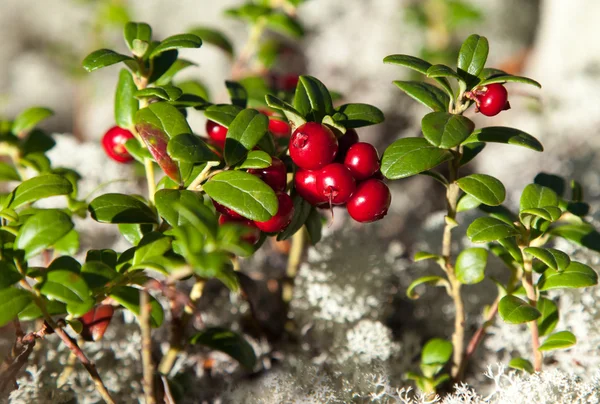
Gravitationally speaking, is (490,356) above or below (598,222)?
below

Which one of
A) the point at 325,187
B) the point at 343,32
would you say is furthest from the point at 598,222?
the point at 343,32

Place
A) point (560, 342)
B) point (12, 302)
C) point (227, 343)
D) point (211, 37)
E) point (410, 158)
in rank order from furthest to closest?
1. point (211, 37)
2. point (227, 343)
3. point (560, 342)
4. point (410, 158)
5. point (12, 302)

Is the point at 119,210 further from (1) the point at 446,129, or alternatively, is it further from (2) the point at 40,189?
(1) the point at 446,129

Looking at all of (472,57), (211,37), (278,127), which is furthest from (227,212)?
(211,37)

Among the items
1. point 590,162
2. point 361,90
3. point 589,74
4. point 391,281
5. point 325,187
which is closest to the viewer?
point 325,187

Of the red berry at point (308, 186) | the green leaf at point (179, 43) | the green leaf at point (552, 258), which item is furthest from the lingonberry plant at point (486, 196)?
the green leaf at point (179, 43)

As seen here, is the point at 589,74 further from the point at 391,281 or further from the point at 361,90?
the point at 391,281
